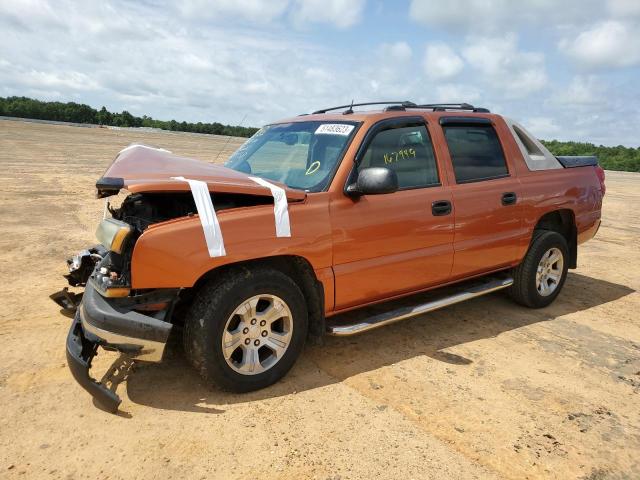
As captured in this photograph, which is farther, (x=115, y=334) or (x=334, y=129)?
(x=334, y=129)

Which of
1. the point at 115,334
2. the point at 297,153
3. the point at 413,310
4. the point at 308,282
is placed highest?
the point at 297,153

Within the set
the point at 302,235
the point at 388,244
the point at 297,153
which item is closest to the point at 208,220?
the point at 302,235

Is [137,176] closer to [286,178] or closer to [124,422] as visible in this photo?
[286,178]

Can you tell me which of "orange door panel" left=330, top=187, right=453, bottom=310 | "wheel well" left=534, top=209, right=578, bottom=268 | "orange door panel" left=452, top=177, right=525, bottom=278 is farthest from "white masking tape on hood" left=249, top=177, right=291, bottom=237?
"wheel well" left=534, top=209, right=578, bottom=268

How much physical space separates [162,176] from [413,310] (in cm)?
210

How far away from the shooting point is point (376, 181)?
3.46m

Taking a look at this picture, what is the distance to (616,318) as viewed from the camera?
16.8 feet

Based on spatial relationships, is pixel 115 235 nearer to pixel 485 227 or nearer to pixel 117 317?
pixel 117 317

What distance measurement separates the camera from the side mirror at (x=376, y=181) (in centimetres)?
346

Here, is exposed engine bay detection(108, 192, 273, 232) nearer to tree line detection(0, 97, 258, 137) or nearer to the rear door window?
the rear door window

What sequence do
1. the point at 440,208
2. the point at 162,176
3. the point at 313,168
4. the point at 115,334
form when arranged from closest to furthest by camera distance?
the point at 115,334 < the point at 162,176 < the point at 313,168 < the point at 440,208

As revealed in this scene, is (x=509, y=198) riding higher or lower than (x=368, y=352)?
higher

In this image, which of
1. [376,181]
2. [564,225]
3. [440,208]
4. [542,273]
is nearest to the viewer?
[376,181]

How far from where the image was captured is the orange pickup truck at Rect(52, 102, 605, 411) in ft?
9.93
